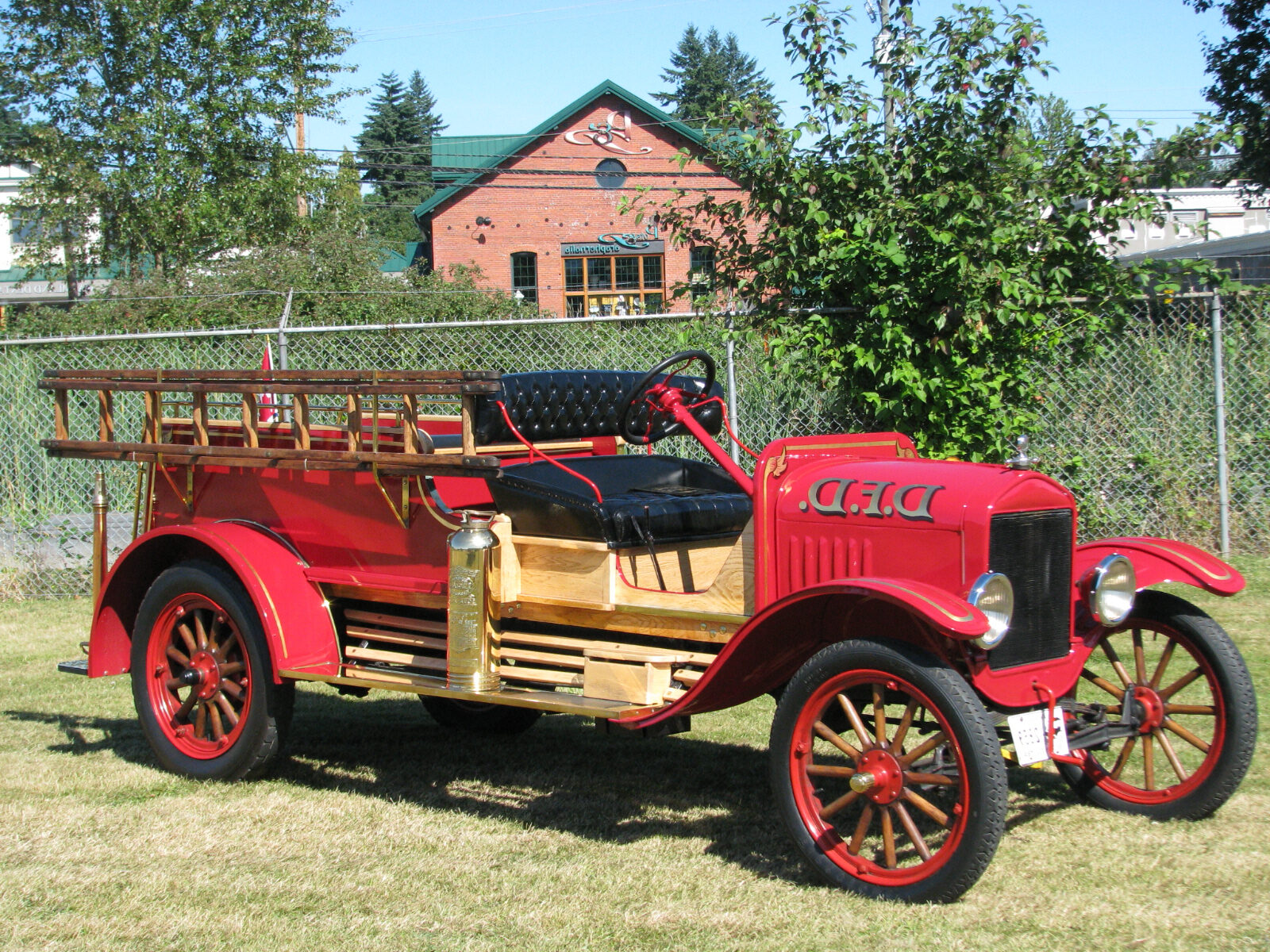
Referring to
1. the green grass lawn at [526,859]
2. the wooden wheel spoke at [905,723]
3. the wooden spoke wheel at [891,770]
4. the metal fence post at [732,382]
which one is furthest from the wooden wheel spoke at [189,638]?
the metal fence post at [732,382]

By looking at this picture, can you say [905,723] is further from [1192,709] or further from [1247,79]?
[1247,79]

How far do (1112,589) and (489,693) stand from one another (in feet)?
6.97

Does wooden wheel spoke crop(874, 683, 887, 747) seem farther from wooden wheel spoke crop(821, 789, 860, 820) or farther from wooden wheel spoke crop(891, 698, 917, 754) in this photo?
wooden wheel spoke crop(821, 789, 860, 820)

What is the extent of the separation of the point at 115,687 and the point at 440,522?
305 centimetres

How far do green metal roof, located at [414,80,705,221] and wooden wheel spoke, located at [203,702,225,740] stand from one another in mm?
27372

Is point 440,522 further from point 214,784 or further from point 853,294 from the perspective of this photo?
point 853,294

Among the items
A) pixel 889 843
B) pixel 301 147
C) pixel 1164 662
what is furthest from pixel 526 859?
pixel 301 147

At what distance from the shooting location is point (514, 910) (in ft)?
11.5

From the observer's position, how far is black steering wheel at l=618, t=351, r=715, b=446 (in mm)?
4445

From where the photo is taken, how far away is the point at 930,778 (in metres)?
3.38

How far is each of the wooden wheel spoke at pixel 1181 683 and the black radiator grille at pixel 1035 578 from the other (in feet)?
1.76

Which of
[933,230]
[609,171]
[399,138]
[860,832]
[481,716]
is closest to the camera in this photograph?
[860,832]

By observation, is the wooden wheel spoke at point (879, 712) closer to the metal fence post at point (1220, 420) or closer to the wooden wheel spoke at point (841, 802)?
the wooden wheel spoke at point (841, 802)

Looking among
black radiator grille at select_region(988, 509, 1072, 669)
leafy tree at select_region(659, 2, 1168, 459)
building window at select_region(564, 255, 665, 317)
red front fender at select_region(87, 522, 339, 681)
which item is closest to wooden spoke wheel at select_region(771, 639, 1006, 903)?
black radiator grille at select_region(988, 509, 1072, 669)
